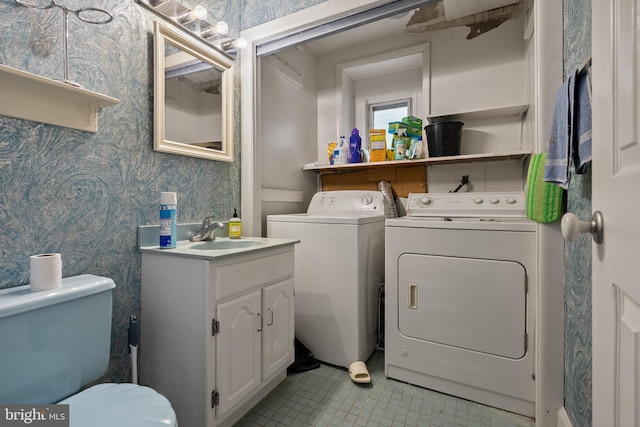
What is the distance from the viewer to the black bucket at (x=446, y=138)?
2266mm

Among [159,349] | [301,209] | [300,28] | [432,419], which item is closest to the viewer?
[159,349]

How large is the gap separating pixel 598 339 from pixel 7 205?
5.57 ft

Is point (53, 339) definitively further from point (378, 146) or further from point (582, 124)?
point (378, 146)

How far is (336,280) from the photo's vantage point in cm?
196

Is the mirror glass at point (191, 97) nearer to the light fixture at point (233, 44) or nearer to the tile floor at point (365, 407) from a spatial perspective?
the light fixture at point (233, 44)

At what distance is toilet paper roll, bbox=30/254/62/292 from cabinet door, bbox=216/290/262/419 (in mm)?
566

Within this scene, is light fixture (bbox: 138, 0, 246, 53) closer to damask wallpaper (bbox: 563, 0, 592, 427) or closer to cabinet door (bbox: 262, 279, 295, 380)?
cabinet door (bbox: 262, 279, 295, 380)

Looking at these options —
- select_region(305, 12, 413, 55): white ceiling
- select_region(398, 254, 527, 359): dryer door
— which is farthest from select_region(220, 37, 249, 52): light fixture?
select_region(398, 254, 527, 359): dryer door

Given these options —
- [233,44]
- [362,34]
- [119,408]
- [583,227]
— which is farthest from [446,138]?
[119,408]

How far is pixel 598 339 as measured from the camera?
599mm

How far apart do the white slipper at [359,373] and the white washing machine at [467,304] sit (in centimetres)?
14

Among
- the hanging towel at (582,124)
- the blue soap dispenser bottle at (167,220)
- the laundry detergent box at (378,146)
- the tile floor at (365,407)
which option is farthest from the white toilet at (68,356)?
the laundry detergent box at (378,146)

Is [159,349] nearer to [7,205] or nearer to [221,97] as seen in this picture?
[7,205]

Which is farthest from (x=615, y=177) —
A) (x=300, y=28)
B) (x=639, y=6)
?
(x=300, y=28)
